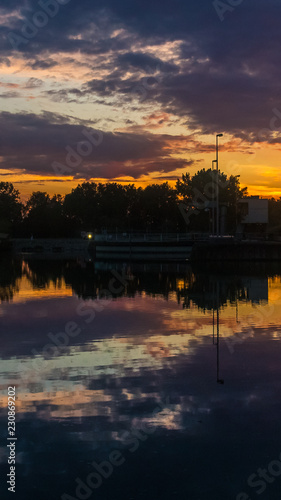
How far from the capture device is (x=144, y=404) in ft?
36.8

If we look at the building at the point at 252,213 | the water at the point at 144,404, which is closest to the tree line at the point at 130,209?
the building at the point at 252,213

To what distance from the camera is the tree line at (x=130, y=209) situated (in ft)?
471

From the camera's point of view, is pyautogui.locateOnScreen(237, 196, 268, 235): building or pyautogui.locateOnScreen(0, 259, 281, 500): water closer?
pyautogui.locateOnScreen(0, 259, 281, 500): water

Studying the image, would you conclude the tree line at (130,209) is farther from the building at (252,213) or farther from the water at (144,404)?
the water at (144,404)

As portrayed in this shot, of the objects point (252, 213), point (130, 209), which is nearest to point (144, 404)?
point (252, 213)

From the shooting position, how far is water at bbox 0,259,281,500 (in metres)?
8.02

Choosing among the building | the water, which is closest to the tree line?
the building

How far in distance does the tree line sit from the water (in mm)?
112134

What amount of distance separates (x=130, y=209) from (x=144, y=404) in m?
166

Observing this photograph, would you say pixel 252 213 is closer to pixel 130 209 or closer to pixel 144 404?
pixel 130 209

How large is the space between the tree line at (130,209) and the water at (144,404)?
368 feet

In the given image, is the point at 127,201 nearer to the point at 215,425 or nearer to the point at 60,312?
the point at 60,312

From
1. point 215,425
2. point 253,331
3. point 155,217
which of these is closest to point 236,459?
point 215,425

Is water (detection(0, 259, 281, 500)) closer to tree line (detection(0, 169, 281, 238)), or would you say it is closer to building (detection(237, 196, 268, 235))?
building (detection(237, 196, 268, 235))
